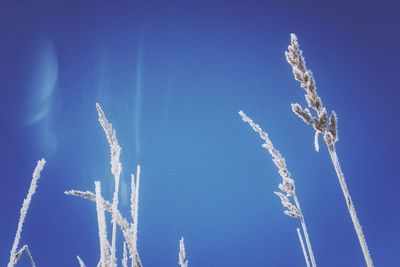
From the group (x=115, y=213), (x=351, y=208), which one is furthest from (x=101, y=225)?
(x=351, y=208)

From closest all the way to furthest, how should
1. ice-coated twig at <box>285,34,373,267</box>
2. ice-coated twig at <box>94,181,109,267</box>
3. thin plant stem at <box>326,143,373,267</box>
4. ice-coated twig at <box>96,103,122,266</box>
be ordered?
thin plant stem at <box>326,143,373,267</box> → ice-coated twig at <box>285,34,373,267</box> → ice-coated twig at <box>94,181,109,267</box> → ice-coated twig at <box>96,103,122,266</box>

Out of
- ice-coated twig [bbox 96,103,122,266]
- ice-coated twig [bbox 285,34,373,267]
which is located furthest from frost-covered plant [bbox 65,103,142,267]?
ice-coated twig [bbox 285,34,373,267]

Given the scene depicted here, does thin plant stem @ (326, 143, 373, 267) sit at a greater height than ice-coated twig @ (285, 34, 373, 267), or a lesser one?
lesser

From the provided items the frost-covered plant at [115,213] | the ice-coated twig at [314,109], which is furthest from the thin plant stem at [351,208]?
the frost-covered plant at [115,213]

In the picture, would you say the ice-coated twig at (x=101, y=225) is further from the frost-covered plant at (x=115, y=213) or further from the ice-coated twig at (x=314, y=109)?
the ice-coated twig at (x=314, y=109)

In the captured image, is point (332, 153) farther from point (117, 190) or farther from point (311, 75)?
point (117, 190)

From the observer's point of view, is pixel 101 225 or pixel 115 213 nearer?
pixel 101 225

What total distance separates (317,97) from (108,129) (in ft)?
3.77

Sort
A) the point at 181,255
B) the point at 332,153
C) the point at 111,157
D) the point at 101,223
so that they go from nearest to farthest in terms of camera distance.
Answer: the point at 332,153 < the point at 101,223 < the point at 111,157 < the point at 181,255

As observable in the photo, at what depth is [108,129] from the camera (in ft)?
6.66

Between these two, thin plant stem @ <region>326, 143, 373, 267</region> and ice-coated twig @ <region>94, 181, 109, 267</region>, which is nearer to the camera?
thin plant stem @ <region>326, 143, 373, 267</region>

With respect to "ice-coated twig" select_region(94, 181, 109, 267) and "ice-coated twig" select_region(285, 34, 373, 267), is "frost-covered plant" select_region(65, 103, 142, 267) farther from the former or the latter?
"ice-coated twig" select_region(285, 34, 373, 267)

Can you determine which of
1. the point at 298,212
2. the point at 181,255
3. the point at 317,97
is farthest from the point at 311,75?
the point at 181,255

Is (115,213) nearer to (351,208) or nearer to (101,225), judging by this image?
(101,225)
